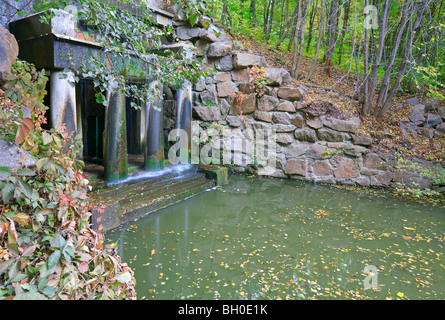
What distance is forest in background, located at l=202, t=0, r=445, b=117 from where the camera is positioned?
19.9 ft

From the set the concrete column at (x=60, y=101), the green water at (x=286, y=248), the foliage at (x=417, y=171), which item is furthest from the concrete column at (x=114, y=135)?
the foliage at (x=417, y=171)

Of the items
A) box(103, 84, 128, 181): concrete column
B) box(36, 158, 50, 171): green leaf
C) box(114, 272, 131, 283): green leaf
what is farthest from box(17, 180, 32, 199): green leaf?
box(103, 84, 128, 181): concrete column

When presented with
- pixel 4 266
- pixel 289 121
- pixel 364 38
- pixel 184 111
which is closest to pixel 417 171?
pixel 289 121

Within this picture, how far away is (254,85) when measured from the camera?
6.88m

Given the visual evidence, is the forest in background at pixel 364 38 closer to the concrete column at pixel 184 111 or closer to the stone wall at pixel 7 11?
the concrete column at pixel 184 111

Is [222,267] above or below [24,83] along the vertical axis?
below

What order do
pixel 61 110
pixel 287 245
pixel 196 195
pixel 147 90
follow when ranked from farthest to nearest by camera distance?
pixel 196 195 → pixel 61 110 → pixel 287 245 → pixel 147 90

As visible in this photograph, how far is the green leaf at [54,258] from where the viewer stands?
1608mm

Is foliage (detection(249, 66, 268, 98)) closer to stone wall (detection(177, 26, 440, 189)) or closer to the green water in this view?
stone wall (detection(177, 26, 440, 189))
